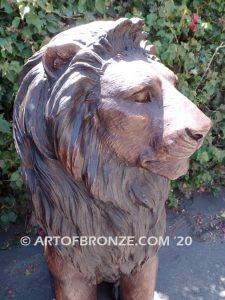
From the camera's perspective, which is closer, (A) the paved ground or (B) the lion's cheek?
(B) the lion's cheek

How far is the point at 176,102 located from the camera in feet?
3.19

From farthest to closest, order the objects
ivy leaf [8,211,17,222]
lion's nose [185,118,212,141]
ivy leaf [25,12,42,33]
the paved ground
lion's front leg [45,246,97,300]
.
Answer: ivy leaf [8,211,17,222]
the paved ground
ivy leaf [25,12,42,33]
lion's front leg [45,246,97,300]
lion's nose [185,118,212,141]

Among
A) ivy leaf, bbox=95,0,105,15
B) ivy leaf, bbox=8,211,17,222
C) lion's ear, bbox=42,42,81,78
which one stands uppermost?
lion's ear, bbox=42,42,81,78

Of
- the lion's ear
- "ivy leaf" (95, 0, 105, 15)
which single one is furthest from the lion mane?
"ivy leaf" (95, 0, 105, 15)

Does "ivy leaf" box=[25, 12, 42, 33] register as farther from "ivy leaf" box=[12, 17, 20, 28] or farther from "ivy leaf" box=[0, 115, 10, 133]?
"ivy leaf" box=[0, 115, 10, 133]

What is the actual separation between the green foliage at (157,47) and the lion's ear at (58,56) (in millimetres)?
833

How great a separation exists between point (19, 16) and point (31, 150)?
98cm

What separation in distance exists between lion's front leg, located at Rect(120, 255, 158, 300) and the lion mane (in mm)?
136

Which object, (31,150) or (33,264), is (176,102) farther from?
(33,264)

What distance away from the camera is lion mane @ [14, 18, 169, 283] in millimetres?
974

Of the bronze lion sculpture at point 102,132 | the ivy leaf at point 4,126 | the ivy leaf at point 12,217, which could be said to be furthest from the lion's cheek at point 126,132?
the ivy leaf at point 12,217

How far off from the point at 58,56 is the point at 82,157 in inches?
9.9

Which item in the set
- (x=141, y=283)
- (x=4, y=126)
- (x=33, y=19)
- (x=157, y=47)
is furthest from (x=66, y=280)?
(x=157, y=47)

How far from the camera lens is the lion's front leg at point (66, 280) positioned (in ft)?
4.33
